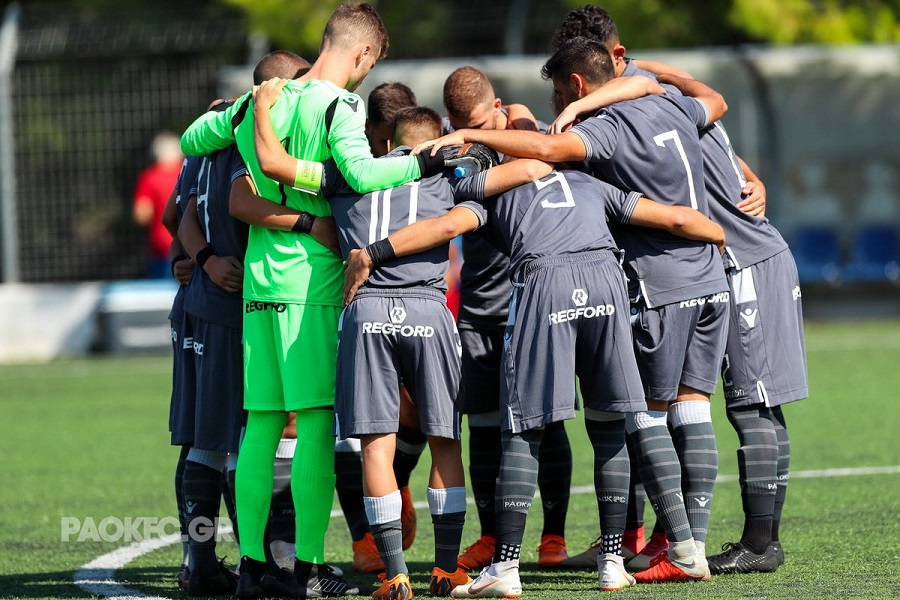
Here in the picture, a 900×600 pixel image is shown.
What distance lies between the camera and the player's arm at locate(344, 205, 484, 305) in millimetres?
4996

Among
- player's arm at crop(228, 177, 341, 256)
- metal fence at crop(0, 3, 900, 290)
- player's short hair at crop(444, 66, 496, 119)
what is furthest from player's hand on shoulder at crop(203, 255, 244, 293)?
metal fence at crop(0, 3, 900, 290)

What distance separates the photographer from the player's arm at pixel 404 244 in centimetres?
500

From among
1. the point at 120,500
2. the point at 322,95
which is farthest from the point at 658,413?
the point at 120,500

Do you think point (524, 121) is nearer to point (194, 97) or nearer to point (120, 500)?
point (120, 500)

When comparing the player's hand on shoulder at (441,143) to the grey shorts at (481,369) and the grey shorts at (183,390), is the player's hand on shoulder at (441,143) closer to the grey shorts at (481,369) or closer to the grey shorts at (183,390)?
the grey shorts at (481,369)

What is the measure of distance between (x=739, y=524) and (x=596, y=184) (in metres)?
2.12

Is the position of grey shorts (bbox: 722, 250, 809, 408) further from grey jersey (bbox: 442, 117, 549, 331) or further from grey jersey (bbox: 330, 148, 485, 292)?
grey jersey (bbox: 330, 148, 485, 292)

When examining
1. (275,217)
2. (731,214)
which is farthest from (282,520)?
(731,214)

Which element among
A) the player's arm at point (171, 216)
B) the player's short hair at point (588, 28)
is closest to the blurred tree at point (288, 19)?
the player's arm at point (171, 216)

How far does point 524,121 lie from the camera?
5777 mm

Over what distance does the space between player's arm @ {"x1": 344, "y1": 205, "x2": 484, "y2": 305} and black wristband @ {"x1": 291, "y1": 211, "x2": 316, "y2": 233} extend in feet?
0.82

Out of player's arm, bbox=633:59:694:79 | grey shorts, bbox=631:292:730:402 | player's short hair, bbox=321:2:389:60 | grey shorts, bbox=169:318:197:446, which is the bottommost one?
grey shorts, bbox=169:318:197:446

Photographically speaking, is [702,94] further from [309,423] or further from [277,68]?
[309,423]

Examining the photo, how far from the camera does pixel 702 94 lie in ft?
18.9
